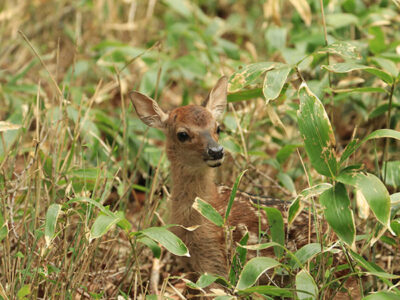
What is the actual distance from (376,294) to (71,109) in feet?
8.91

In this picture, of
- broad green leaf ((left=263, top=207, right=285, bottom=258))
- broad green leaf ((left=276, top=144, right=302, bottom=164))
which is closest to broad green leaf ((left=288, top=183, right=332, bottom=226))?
broad green leaf ((left=263, top=207, right=285, bottom=258))

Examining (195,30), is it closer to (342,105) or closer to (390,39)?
(342,105)

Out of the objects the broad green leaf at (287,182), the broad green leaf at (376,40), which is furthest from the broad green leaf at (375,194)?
the broad green leaf at (376,40)

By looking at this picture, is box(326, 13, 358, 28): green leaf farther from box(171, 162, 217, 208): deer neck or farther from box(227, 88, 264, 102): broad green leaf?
box(171, 162, 217, 208): deer neck

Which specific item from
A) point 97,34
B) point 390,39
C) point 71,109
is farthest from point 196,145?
point 97,34

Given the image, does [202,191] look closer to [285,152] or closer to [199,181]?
[199,181]

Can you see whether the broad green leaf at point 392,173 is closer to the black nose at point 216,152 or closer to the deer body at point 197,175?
the deer body at point 197,175

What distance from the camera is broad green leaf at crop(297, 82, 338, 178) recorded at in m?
2.73

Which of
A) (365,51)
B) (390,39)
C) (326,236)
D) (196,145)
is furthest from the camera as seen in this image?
(390,39)

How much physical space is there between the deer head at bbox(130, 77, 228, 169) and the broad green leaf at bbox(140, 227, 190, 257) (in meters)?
0.77

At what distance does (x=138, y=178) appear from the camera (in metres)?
5.05

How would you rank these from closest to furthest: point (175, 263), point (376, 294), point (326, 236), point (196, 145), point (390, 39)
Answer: point (376, 294)
point (326, 236)
point (196, 145)
point (175, 263)
point (390, 39)

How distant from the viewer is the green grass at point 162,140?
2.90 metres

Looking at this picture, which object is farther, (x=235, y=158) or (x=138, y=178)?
(x=138, y=178)
